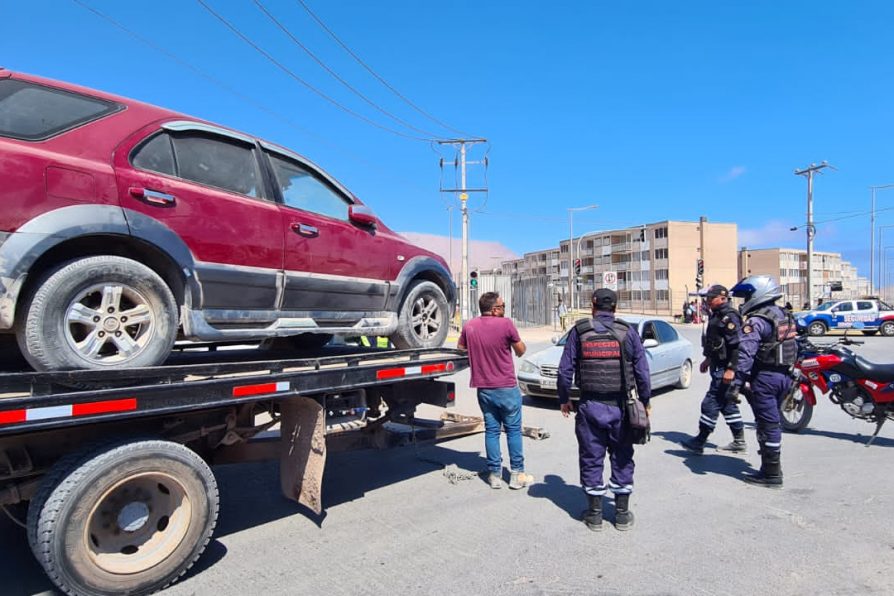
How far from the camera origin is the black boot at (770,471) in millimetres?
4918

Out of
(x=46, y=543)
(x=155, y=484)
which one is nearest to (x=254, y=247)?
(x=155, y=484)

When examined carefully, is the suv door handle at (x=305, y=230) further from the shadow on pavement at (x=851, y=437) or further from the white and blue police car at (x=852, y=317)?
the white and blue police car at (x=852, y=317)

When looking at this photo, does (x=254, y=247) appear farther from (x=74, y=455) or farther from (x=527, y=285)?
(x=527, y=285)

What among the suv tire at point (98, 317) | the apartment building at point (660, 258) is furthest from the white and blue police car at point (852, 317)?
the apartment building at point (660, 258)

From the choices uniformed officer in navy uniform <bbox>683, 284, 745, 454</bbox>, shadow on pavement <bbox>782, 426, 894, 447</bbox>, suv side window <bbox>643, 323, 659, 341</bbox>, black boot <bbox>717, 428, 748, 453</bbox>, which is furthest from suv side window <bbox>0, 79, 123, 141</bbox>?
suv side window <bbox>643, 323, 659, 341</bbox>

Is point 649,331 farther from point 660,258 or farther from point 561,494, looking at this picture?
point 660,258

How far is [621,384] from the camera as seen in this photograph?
407 cm

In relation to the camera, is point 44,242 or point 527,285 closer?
point 44,242

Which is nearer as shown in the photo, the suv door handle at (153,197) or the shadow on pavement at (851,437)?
the suv door handle at (153,197)

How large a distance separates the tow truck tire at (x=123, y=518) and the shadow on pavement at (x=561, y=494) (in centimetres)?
262

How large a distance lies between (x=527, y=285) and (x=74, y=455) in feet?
93.3

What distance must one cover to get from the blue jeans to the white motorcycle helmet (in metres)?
2.54

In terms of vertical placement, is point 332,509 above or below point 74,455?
below

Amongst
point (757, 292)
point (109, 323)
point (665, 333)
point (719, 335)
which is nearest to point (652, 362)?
point (665, 333)
